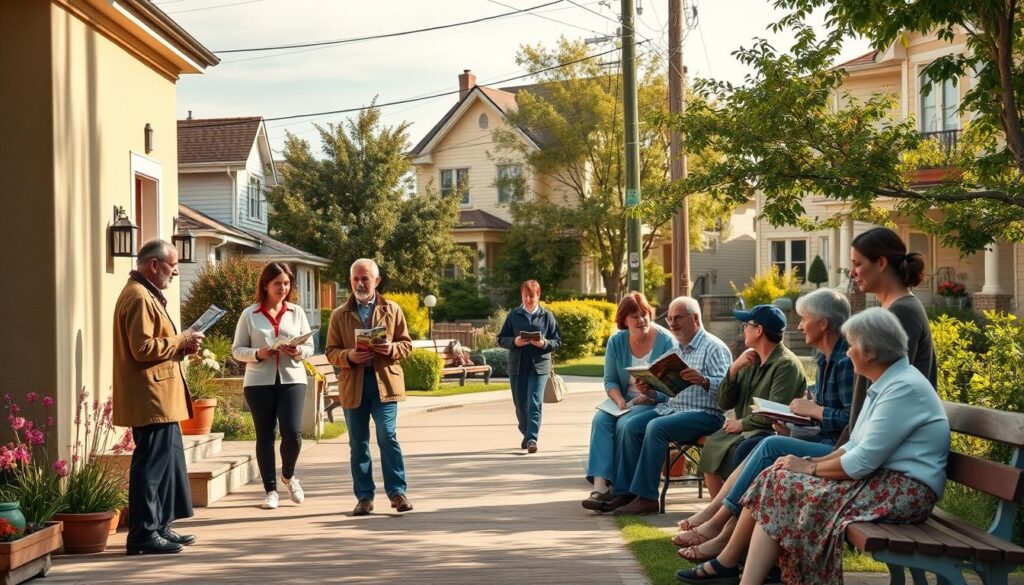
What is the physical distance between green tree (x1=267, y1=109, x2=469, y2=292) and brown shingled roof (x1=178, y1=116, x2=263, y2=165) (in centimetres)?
198

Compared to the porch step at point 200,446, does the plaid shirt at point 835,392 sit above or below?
above

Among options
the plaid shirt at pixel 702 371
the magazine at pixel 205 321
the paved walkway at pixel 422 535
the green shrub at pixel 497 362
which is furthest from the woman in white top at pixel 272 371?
the green shrub at pixel 497 362

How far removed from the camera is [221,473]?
10.9 meters

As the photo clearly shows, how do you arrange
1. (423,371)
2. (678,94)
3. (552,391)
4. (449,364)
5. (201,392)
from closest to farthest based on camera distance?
(201,392) < (552,391) < (678,94) < (423,371) < (449,364)

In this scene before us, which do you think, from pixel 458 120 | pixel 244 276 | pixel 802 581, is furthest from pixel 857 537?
pixel 458 120

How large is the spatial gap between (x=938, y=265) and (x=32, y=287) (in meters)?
29.4

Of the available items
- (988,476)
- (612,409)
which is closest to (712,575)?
(988,476)

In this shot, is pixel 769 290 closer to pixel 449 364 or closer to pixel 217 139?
pixel 449 364

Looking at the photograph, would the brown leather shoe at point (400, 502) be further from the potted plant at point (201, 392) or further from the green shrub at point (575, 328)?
the green shrub at point (575, 328)

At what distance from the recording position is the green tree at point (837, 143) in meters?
9.05

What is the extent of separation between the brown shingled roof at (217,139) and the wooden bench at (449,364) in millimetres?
16862

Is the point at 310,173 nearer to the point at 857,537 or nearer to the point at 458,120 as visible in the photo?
the point at 458,120

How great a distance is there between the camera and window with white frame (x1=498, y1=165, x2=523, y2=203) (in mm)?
45000

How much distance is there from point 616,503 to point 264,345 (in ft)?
10.8
